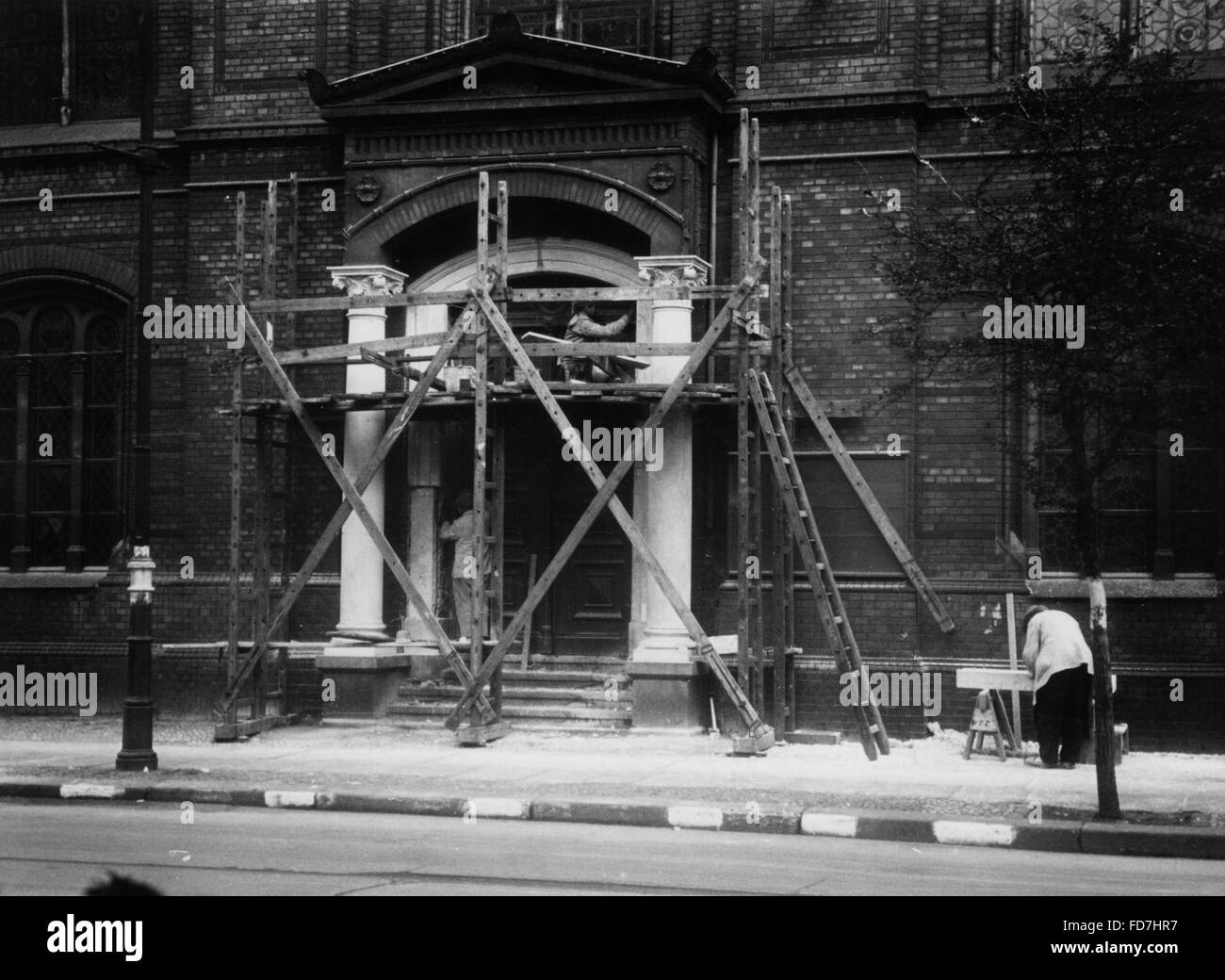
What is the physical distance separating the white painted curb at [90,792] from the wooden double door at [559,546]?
570cm

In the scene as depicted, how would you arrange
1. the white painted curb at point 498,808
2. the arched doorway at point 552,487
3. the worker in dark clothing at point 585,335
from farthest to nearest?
the arched doorway at point 552,487 → the worker in dark clothing at point 585,335 → the white painted curb at point 498,808

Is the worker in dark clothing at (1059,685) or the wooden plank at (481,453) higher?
the wooden plank at (481,453)

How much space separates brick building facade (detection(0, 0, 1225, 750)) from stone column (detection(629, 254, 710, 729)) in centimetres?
40

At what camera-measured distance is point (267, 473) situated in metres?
16.5

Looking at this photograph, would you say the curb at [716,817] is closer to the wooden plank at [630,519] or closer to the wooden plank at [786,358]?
the wooden plank at [630,519]

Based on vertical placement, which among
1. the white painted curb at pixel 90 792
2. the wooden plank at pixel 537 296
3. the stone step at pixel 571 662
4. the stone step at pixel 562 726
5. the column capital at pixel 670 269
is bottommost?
the white painted curb at pixel 90 792

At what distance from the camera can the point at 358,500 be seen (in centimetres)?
1538

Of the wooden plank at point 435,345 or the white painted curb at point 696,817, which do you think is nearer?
the white painted curb at point 696,817

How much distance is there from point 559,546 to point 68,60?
817cm

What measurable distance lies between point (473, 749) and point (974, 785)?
4.59m

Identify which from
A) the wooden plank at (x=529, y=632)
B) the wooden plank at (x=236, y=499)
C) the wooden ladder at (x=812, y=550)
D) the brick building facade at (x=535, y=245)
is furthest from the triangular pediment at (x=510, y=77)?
the wooden plank at (x=529, y=632)

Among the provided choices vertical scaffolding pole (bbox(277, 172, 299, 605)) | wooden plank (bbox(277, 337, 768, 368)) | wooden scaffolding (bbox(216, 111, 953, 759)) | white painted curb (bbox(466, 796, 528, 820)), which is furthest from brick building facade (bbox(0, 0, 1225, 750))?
white painted curb (bbox(466, 796, 528, 820))

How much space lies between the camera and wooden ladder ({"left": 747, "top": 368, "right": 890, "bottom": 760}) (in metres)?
14.5

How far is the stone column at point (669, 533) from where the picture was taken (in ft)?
51.0
